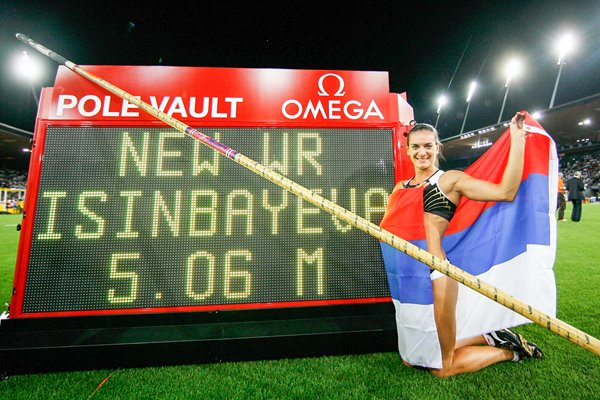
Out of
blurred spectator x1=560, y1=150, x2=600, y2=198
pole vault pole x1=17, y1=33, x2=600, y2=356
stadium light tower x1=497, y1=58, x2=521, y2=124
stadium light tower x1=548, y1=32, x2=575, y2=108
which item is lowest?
pole vault pole x1=17, y1=33, x2=600, y2=356

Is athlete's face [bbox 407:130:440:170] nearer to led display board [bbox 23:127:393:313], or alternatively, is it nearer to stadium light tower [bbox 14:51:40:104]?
led display board [bbox 23:127:393:313]

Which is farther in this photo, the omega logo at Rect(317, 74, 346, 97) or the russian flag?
the omega logo at Rect(317, 74, 346, 97)

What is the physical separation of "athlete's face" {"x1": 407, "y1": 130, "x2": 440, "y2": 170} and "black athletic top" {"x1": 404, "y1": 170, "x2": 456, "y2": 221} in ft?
0.37

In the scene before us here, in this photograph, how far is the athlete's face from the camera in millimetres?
2164

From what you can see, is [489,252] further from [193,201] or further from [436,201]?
[193,201]

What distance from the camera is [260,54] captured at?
13.0m

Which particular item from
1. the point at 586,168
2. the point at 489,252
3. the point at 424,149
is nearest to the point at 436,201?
the point at 424,149

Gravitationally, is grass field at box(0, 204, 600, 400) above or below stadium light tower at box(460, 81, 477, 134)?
below

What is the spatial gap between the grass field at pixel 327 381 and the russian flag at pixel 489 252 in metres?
0.21

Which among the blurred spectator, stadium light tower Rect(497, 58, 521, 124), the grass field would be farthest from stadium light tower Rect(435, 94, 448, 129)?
the grass field

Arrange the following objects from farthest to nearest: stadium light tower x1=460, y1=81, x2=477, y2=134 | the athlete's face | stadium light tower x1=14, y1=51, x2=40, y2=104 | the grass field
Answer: stadium light tower x1=460, y1=81, x2=477, y2=134 < stadium light tower x1=14, y1=51, x2=40, y2=104 < the athlete's face < the grass field

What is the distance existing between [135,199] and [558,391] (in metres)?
3.09

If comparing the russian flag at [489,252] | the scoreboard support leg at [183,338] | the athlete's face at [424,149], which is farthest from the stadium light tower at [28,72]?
the russian flag at [489,252]

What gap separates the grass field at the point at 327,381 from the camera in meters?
1.72
